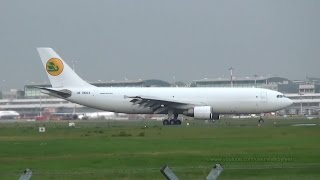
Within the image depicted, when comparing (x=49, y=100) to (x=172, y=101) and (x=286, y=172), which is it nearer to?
(x=172, y=101)

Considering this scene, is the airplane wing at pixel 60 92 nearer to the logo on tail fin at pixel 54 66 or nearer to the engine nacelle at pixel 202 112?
the logo on tail fin at pixel 54 66

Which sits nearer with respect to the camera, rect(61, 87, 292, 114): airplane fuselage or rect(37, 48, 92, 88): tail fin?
rect(61, 87, 292, 114): airplane fuselage

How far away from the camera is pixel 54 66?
271 ft

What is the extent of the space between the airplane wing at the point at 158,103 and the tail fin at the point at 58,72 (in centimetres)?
748

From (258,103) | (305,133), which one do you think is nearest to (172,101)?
(258,103)

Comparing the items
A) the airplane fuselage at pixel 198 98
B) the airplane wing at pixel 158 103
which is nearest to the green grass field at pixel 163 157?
the airplane wing at pixel 158 103

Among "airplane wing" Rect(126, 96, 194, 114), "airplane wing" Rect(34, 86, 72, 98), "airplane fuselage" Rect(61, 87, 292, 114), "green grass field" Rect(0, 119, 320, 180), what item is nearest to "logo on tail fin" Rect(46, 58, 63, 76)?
"airplane wing" Rect(34, 86, 72, 98)

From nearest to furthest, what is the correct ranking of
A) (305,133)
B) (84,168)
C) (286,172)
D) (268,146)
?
1. (286,172)
2. (84,168)
3. (268,146)
4. (305,133)

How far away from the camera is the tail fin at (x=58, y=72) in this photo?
268ft

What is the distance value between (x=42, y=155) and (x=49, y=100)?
13635 cm

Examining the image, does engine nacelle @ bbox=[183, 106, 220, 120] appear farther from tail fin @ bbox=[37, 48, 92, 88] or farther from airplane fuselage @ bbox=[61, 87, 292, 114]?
tail fin @ bbox=[37, 48, 92, 88]

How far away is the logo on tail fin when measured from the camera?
82.1m

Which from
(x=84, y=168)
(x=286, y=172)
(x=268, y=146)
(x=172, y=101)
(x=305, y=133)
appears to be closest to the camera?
(x=286, y=172)

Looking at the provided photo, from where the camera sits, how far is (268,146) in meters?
40.1
